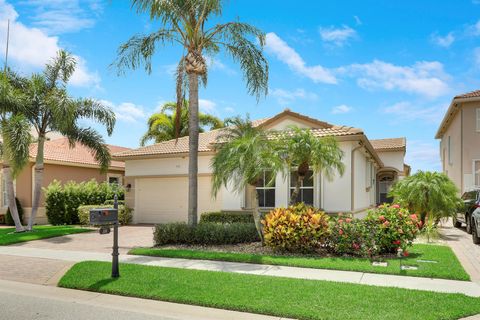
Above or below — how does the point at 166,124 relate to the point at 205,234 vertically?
above

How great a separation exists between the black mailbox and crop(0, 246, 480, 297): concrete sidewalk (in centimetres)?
190

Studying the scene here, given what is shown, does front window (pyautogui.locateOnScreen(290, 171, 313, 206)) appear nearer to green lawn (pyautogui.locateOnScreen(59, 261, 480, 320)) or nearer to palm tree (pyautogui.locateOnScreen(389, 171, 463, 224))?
palm tree (pyautogui.locateOnScreen(389, 171, 463, 224))

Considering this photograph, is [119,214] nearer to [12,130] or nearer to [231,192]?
[12,130]

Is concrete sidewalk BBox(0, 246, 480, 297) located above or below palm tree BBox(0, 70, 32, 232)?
below

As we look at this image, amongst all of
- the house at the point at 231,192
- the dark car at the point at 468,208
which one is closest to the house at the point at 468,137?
the house at the point at 231,192

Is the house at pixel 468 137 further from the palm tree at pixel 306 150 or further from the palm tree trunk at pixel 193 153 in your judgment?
the palm tree trunk at pixel 193 153

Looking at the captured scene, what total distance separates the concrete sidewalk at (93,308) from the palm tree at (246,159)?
4.66 meters

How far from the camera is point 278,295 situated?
6305mm

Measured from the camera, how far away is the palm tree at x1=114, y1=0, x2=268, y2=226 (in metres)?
12.5

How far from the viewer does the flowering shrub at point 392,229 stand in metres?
9.55

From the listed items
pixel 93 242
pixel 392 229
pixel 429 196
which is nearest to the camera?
A: pixel 392 229

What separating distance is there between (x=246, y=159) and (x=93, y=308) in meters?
5.36

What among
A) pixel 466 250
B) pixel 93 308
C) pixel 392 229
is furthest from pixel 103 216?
pixel 466 250

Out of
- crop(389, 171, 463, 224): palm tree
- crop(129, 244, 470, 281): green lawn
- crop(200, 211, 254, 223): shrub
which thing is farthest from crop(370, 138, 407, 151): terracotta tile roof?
crop(129, 244, 470, 281): green lawn
